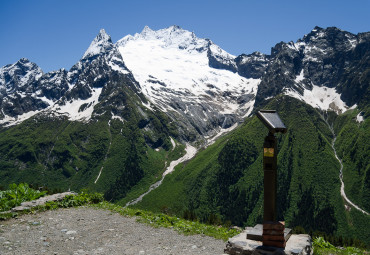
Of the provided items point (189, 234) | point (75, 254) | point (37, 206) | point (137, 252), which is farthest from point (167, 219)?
point (37, 206)

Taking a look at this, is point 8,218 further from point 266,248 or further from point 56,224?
point 266,248

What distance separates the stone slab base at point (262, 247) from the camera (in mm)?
13359

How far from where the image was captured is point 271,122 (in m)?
14.3

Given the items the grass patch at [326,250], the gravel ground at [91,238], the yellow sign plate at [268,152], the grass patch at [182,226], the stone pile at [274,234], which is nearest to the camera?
the stone pile at [274,234]

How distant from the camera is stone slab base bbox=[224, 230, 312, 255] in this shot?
43.8 ft

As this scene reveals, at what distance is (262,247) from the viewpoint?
13.7m

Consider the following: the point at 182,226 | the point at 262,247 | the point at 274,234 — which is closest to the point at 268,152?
the point at 274,234

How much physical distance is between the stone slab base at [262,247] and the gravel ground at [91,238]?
2332 mm

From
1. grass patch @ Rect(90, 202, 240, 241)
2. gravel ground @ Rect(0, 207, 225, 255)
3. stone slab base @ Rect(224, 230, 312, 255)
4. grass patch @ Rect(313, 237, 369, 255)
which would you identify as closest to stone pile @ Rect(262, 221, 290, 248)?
stone slab base @ Rect(224, 230, 312, 255)

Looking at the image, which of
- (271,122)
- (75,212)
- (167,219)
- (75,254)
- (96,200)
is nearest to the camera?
(271,122)

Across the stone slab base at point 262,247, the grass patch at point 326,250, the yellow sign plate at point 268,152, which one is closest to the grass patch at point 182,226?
the stone slab base at point 262,247

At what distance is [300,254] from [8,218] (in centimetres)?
1894

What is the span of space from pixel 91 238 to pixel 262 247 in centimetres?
1007

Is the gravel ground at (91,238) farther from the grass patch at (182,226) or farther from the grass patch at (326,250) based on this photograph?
the grass patch at (326,250)
